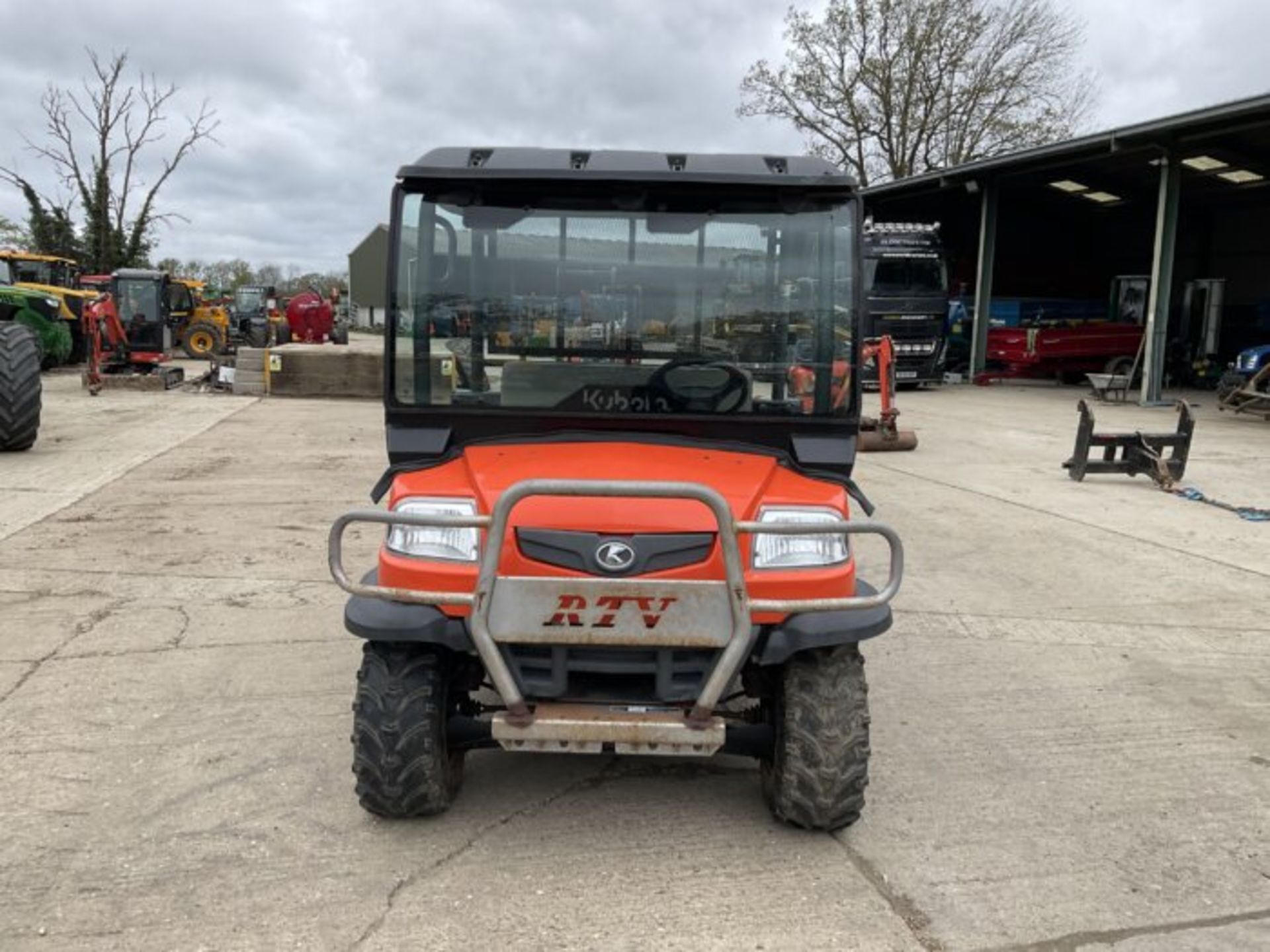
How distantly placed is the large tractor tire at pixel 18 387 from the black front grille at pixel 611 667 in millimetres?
9395

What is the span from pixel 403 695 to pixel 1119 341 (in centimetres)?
2470

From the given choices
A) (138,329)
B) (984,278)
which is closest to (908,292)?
(984,278)

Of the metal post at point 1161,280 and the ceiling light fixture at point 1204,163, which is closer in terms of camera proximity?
the metal post at point 1161,280

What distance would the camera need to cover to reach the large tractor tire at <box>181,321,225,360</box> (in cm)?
2875

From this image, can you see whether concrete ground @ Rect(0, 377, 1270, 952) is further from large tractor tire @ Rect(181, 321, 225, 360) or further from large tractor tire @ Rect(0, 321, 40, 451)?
large tractor tire @ Rect(181, 321, 225, 360)

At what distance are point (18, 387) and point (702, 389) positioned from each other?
371 inches

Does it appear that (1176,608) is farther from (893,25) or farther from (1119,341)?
(893,25)

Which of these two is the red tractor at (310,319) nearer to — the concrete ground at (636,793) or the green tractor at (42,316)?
the green tractor at (42,316)

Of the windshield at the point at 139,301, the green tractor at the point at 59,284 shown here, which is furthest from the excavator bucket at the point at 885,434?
the green tractor at the point at 59,284

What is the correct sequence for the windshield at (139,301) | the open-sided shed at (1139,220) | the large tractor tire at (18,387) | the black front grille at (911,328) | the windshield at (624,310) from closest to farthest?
the windshield at (624,310)
the large tractor tire at (18,387)
the open-sided shed at (1139,220)
the black front grille at (911,328)
the windshield at (139,301)

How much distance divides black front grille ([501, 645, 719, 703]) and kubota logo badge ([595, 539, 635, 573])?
26 centimetres

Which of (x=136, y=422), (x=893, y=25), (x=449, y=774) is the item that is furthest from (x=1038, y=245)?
(x=449, y=774)

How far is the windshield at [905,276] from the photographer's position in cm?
2052

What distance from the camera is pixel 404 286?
3.49 meters
